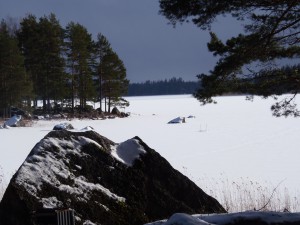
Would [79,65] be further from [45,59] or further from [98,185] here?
[98,185]

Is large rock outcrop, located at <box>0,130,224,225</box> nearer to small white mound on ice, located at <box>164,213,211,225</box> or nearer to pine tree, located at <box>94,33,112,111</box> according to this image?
small white mound on ice, located at <box>164,213,211,225</box>

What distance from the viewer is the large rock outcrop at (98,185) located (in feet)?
17.4

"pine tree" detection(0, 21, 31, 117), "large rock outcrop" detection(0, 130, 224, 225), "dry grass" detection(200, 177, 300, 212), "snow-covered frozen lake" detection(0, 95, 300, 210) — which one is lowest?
"snow-covered frozen lake" detection(0, 95, 300, 210)

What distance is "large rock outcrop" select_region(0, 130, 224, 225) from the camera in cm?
→ 529

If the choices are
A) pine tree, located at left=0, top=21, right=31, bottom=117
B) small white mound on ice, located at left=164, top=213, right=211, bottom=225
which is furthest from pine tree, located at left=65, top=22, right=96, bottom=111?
small white mound on ice, located at left=164, top=213, right=211, bottom=225

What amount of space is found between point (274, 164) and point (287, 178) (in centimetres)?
224

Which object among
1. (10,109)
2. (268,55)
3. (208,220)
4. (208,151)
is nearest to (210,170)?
(208,151)

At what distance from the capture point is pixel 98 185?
5.92m

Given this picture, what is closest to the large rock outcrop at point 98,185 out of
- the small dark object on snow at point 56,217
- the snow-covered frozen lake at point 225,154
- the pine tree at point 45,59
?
the small dark object on snow at point 56,217

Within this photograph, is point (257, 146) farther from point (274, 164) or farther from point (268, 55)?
point (268, 55)

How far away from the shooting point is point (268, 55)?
7633 mm

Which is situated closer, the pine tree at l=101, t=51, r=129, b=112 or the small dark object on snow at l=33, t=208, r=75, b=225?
the small dark object on snow at l=33, t=208, r=75, b=225

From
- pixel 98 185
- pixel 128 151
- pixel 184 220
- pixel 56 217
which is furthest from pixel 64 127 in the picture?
pixel 184 220

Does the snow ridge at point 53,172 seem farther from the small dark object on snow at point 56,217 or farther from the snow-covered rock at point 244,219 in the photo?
the snow-covered rock at point 244,219
